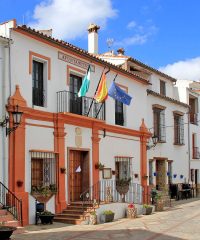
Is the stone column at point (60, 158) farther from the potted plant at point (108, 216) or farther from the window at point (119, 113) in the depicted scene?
the window at point (119, 113)

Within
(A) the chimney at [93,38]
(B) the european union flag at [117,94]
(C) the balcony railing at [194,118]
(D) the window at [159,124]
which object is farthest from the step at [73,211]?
(C) the balcony railing at [194,118]

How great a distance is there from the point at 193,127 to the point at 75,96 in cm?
1630

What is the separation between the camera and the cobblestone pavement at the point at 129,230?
13367 mm

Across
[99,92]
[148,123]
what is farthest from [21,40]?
[148,123]

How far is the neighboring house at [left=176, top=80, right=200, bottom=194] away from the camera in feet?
105

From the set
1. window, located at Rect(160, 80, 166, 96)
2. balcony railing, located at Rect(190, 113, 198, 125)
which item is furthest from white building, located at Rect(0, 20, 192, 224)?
balcony railing, located at Rect(190, 113, 198, 125)

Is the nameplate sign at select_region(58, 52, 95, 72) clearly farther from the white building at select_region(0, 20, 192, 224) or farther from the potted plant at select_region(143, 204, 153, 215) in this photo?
the potted plant at select_region(143, 204, 153, 215)

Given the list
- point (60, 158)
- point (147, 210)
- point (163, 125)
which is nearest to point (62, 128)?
point (60, 158)

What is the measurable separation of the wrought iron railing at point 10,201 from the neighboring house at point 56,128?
1.20 ft

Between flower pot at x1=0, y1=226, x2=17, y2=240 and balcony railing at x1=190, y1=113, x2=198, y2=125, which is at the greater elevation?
balcony railing at x1=190, y1=113, x2=198, y2=125

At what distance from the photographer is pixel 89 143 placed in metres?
19.2

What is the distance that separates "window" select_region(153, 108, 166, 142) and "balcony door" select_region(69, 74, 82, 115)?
28.7 feet

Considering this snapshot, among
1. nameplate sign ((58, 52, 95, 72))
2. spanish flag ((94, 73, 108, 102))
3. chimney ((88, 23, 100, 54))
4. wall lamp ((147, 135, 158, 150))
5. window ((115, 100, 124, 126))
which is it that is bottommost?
wall lamp ((147, 135, 158, 150))

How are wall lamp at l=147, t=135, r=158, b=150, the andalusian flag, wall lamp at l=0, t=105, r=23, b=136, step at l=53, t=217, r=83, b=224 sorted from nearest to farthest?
wall lamp at l=0, t=105, r=23, b=136
step at l=53, t=217, r=83, b=224
the andalusian flag
wall lamp at l=147, t=135, r=158, b=150
